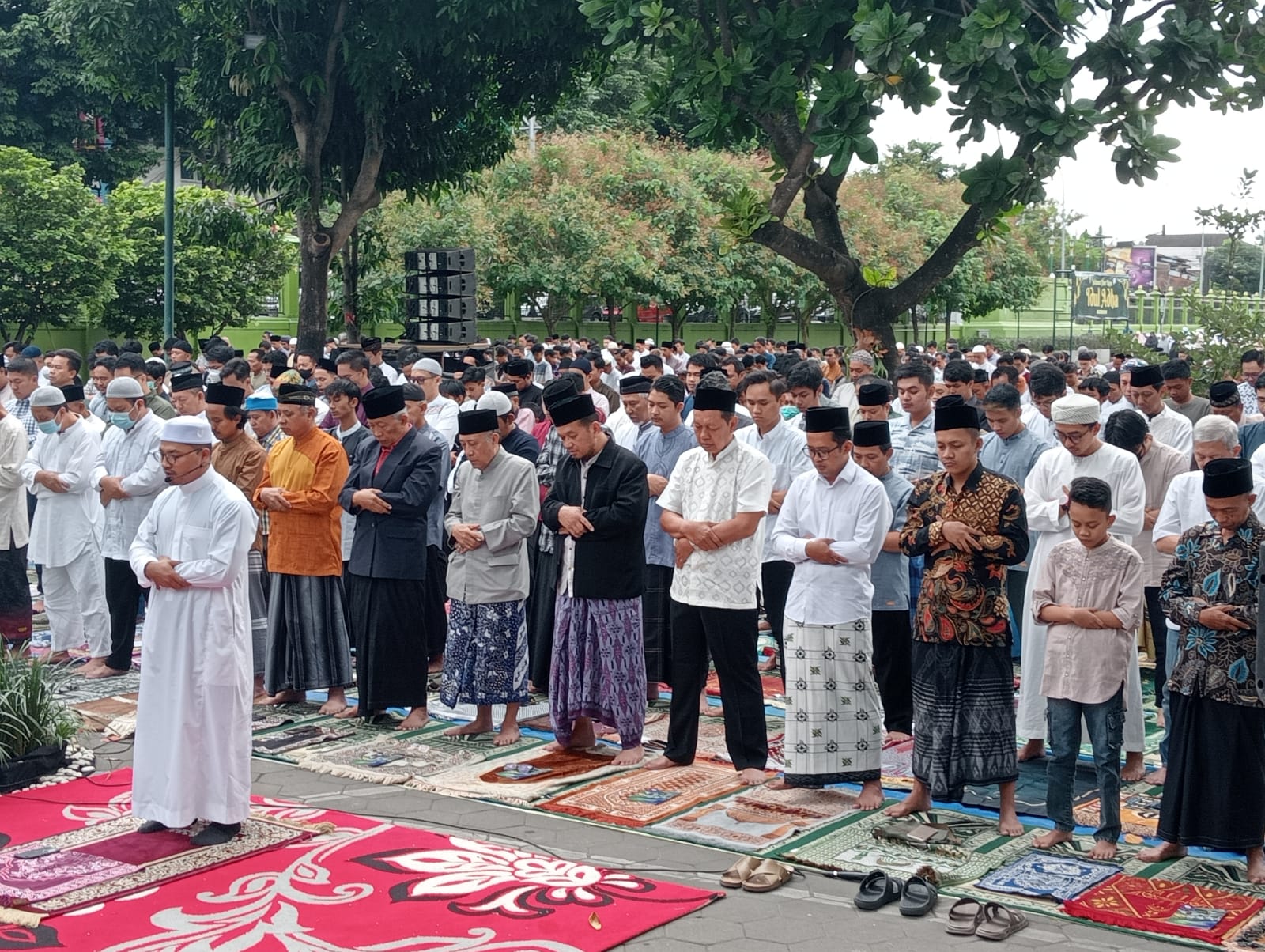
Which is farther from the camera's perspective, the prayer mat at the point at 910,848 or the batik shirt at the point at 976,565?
the batik shirt at the point at 976,565

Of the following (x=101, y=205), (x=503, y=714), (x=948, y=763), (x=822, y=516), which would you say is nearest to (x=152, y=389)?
(x=503, y=714)

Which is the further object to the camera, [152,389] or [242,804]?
[152,389]

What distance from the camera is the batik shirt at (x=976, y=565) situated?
21.6ft

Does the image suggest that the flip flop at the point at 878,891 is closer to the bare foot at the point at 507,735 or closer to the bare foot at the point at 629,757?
the bare foot at the point at 629,757

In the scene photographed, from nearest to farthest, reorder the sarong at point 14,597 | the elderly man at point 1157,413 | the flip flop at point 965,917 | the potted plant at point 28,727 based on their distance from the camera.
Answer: the flip flop at point 965,917 → the potted plant at point 28,727 → the elderly man at point 1157,413 → the sarong at point 14,597

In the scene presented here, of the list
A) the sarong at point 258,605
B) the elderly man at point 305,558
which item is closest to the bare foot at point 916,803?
the elderly man at point 305,558

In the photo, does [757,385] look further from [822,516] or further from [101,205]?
[101,205]

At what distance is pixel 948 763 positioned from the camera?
6.67m

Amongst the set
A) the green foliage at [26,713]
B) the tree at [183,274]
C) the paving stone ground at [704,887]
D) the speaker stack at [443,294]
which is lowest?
the paving stone ground at [704,887]

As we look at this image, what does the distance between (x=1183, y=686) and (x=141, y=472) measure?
247 inches

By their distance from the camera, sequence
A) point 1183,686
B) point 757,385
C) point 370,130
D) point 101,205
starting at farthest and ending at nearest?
point 101,205, point 370,130, point 757,385, point 1183,686

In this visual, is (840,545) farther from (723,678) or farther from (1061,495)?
(1061,495)

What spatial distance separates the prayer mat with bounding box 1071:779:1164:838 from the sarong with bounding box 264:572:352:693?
14.0ft

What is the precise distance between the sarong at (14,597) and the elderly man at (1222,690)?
7.42 m
